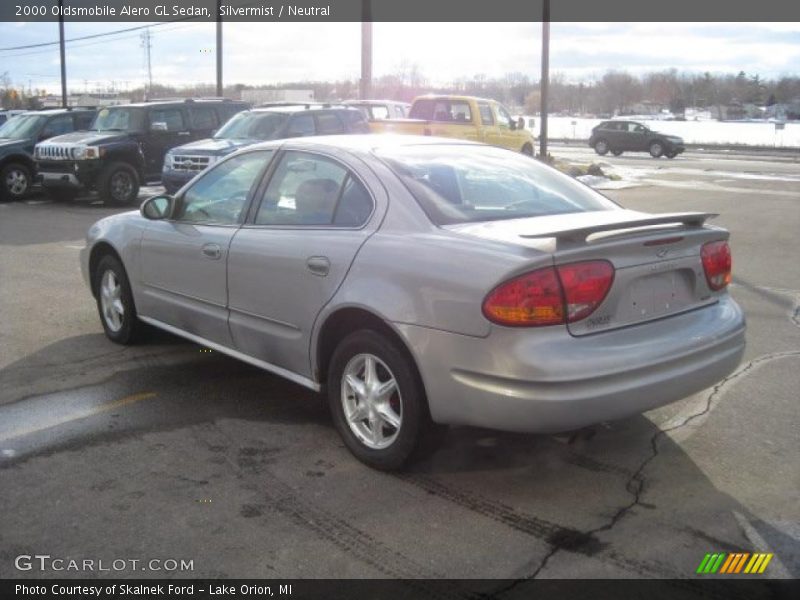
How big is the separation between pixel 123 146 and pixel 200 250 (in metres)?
12.2

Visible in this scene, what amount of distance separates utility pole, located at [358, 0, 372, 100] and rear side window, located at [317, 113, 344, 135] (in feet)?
37.9

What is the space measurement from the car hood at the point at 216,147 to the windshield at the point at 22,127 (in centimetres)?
501

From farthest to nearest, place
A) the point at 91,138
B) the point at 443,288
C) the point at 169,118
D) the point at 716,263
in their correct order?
the point at 169,118, the point at 91,138, the point at 716,263, the point at 443,288

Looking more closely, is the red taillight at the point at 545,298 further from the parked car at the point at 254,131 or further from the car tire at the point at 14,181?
the car tire at the point at 14,181

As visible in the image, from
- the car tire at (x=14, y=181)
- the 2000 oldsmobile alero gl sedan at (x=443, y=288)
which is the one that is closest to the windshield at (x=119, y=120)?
the car tire at (x=14, y=181)

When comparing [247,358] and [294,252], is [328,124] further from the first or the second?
[294,252]

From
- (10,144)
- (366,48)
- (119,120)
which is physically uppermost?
(366,48)

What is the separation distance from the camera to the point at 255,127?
14.6 meters

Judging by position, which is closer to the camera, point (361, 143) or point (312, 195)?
point (312, 195)

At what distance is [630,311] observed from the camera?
3.78 m

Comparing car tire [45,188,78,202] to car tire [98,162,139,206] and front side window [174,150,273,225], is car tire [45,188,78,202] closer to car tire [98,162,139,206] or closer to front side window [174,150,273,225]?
car tire [98,162,139,206]

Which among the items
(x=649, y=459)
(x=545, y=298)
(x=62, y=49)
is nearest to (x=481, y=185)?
(x=545, y=298)

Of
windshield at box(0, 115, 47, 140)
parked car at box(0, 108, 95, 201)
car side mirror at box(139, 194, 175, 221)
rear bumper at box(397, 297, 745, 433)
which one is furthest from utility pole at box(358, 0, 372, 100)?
rear bumper at box(397, 297, 745, 433)

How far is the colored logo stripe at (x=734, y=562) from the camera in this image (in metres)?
3.22
